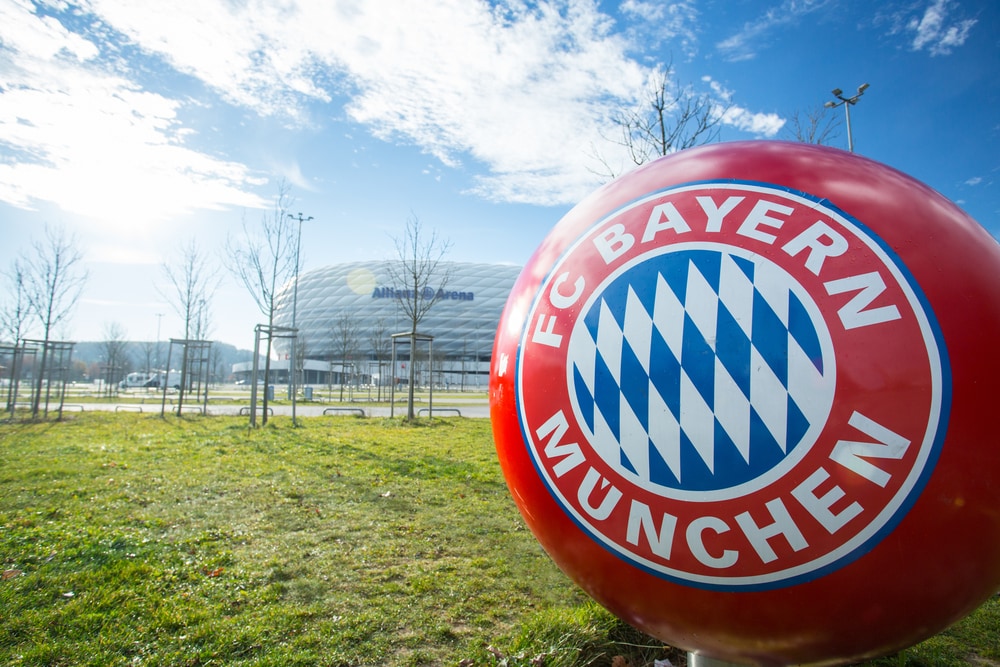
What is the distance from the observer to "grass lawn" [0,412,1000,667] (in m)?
3.19

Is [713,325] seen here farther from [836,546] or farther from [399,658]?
[399,658]

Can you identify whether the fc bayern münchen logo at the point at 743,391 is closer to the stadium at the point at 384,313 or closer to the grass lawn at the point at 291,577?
the grass lawn at the point at 291,577

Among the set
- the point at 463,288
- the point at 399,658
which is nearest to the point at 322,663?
the point at 399,658

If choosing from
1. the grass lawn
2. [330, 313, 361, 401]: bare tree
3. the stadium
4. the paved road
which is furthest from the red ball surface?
the stadium

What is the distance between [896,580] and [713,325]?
0.92m

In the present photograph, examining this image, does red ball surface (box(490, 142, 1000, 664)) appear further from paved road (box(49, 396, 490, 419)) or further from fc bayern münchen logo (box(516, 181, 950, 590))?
paved road (box(49, 396, 490, 419))

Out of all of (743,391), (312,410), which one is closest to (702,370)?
(743,391)

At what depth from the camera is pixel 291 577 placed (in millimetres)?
4289

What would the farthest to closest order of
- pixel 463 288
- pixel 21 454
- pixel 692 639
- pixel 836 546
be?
pixel 463 288 < pixel 21 454 < pixel 692 639 < pixel 836 546

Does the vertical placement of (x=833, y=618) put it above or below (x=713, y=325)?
below

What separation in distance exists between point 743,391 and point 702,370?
A: 0.13 metres

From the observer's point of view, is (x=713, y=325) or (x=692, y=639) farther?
(x=692, y=639)

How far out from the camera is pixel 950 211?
1.97 metres

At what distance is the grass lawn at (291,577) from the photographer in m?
3.19
